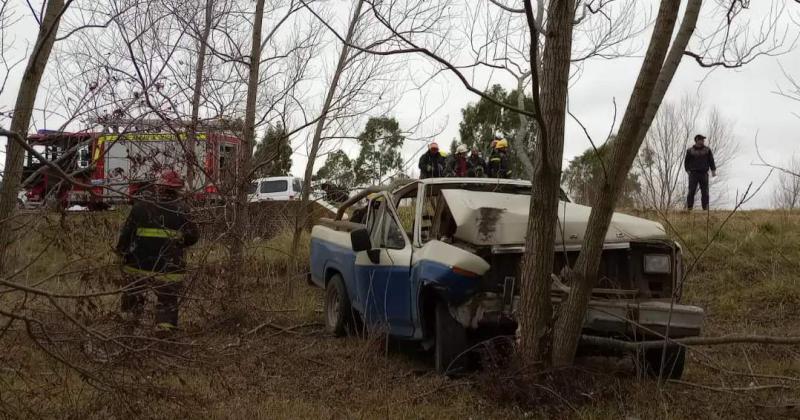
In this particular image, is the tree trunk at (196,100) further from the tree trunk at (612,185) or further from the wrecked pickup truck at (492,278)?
the tree trunk at (612,185)

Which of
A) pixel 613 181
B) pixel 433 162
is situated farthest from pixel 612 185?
pixel 433 162

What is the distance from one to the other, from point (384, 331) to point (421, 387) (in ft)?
2.85

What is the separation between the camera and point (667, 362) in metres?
5.54

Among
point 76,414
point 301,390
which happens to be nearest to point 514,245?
point 301,390

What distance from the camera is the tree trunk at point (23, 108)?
596 centimetres

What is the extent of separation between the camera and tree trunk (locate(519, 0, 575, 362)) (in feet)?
16.8

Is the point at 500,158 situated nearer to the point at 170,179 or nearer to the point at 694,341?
the point at 170,179

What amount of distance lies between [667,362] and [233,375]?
3.30m

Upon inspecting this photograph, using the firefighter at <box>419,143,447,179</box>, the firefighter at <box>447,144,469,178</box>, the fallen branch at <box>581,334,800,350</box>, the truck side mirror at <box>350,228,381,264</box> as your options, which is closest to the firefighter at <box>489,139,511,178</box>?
the firefighter at <box>447,144,469,178</box>

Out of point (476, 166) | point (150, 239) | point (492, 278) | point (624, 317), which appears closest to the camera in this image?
point (624, 317)

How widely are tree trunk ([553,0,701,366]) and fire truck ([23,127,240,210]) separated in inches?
116

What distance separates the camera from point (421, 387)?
17.8 feet

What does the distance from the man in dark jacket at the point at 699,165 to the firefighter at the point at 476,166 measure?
12.4ft

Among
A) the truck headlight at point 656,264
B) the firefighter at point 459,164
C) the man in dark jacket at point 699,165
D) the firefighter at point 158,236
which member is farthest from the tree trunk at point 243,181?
the man in dark jacket at point 699,165
